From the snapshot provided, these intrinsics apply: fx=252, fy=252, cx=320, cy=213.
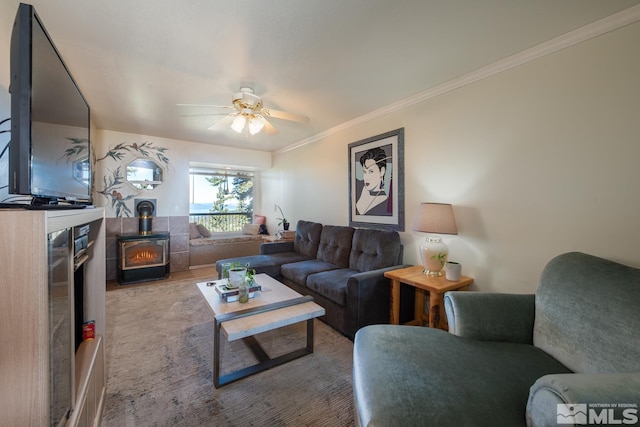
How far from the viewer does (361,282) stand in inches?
87.6

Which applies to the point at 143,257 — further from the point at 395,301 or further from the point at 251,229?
the point at 395,301

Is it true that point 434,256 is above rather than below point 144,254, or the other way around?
above

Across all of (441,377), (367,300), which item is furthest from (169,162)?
(441,377)

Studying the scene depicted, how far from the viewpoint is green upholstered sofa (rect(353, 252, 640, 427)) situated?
2.67 ft

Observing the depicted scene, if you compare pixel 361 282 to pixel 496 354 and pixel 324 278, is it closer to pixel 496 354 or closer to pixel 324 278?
pixel 324 278

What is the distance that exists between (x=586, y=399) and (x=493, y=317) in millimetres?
741

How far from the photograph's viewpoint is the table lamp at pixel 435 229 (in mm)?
2213

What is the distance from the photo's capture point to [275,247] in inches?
157

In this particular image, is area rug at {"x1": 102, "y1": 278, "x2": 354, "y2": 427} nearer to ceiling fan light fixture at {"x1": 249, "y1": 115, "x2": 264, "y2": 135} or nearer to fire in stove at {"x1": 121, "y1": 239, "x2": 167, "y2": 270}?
fire in stove at {"x1": 121, "y1": 239, "x2": 167, "y2": 270}

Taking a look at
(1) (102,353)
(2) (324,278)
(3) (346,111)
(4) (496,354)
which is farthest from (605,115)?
(1) (102,353)

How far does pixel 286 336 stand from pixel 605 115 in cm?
292

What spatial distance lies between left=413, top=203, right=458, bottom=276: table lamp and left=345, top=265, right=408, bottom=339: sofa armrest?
42cm

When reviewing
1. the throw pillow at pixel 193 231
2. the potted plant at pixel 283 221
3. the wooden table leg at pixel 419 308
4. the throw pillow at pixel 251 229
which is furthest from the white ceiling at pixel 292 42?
the throw pillow at pixel 251 229

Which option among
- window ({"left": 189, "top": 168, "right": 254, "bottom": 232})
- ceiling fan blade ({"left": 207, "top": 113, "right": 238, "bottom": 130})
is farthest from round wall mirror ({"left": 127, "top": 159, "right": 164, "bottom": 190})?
ceiling fan blade ({"left": 207, "top": 113, "right": 238, "bottom": 130})
